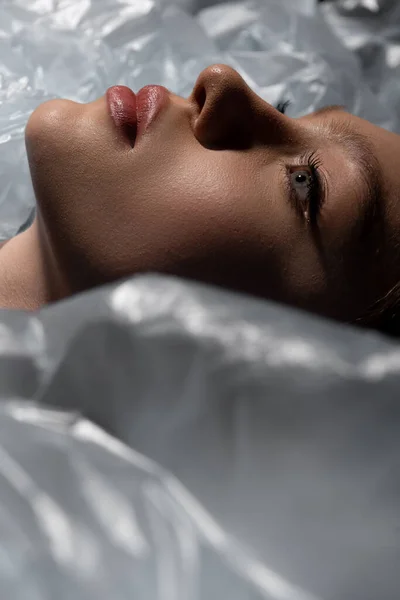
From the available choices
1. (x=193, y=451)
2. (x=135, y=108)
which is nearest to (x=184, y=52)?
(x=135, y=108)

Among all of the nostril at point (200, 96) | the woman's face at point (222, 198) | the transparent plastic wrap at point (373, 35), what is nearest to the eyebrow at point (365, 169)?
the woman's face at point (222, 198)

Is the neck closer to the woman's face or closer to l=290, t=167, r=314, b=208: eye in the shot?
the woman's face

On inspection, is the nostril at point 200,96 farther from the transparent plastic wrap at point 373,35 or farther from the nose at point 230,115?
the transparent plastic wrap at point 373,35

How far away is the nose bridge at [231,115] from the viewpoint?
21.9 inches

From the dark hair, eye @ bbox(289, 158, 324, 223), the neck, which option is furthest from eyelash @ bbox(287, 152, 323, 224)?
the neck

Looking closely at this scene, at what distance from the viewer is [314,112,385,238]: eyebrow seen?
555 mm

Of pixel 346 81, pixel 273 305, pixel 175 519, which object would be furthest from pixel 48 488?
pixel 346 81

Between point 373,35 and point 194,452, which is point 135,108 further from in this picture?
point 373,35

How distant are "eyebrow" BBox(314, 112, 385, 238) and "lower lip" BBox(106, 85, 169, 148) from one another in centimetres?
16

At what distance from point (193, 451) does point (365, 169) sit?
0.31 m

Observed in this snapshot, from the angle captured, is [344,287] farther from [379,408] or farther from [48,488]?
[48,488]

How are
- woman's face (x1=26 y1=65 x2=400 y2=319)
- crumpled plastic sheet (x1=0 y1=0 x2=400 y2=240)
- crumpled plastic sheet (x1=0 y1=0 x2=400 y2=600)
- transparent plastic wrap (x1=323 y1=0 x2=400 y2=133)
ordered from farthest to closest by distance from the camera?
transparent plastic wrap (x1=323 y1=0 x2=400 y2=133)
crumpled plastic sheet (x1=0 y1=0 x2=400 y2=240)
woman's face (x1=26 y1=65 x2=400 y2=319)
crumpled plastic sheet (x1=0 y1=0 x2=400 y2=600)

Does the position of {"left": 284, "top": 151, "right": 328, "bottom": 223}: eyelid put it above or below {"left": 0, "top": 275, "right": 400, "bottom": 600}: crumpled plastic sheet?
above

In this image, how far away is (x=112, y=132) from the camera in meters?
0.54
